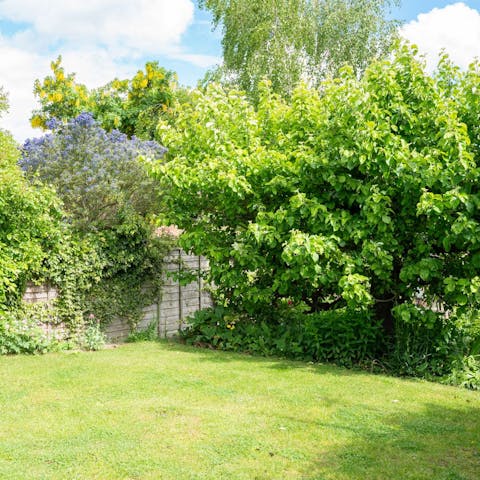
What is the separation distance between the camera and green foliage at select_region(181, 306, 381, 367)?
27.0ft

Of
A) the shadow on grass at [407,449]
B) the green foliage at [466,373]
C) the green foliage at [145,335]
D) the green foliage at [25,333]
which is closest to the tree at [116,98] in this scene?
the green foliage at [145,335]

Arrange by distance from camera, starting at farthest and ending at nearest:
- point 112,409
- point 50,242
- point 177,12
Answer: point 177,12, point 50,242, point 112,409

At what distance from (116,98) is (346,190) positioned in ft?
43.3

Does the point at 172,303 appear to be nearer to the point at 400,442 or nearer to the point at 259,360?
the point at 259,360

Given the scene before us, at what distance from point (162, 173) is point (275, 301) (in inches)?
112

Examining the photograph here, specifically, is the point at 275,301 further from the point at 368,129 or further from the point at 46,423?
the point at 46,423

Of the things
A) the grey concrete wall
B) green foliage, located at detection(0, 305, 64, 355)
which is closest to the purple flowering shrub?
the grey concrete wall

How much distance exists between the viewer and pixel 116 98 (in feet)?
63.6

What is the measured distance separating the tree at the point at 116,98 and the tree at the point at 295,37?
350 cm

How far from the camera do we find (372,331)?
27.1 ft

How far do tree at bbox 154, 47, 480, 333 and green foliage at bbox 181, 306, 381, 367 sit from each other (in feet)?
1.38

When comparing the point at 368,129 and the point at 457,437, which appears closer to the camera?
the point at 457,437

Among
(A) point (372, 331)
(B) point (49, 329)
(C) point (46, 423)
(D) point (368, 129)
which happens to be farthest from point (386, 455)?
(B) point (49, 329)

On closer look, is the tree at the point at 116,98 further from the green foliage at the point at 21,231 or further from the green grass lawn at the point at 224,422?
the green grass lawn at the point at 224,422
